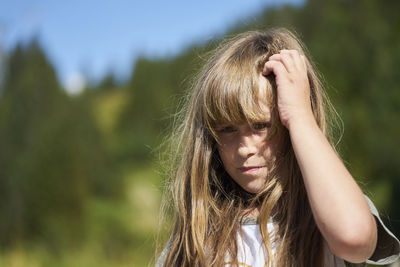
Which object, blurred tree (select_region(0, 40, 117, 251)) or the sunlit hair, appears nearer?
the sunlit hair

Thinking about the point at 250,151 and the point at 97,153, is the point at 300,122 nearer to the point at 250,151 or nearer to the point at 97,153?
the point at 250,151

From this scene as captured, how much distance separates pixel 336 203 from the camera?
1.43 meters

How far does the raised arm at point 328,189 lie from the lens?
1.42 metres

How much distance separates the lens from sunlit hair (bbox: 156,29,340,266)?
1.70m

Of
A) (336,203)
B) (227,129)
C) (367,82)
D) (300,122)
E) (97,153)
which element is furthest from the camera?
(97,153)

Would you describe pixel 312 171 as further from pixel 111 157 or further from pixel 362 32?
pixel 111 157

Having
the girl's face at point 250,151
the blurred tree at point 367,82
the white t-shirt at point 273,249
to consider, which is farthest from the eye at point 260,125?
the blurred tree at point 367,82

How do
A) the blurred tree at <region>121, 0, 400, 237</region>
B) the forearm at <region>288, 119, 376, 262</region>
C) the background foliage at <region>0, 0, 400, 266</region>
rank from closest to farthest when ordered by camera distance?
the forearm at <region>288, 119, 376, 262</region>
the background foliage at <region>0, 0, 400, 266</region>
the blurred tree at <region>121, 0, 400, 237</region>

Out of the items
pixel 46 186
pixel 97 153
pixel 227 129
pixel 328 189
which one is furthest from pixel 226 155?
pixel 97 153

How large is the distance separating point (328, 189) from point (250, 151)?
1.07 ft

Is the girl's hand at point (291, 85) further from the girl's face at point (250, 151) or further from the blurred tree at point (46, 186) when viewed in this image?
the blurred tree at point (46, 186)

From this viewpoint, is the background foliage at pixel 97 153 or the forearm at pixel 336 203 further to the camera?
the background foliage at pixel 97 153

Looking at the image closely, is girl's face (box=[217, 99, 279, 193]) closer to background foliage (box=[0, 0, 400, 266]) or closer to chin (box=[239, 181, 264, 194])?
chin (box=[239, 181, 264, 194])

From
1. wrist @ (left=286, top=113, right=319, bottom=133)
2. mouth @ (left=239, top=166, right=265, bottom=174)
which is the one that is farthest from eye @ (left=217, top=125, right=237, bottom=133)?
wrist @ (left=286, top=113, right=319, bottom=133)
